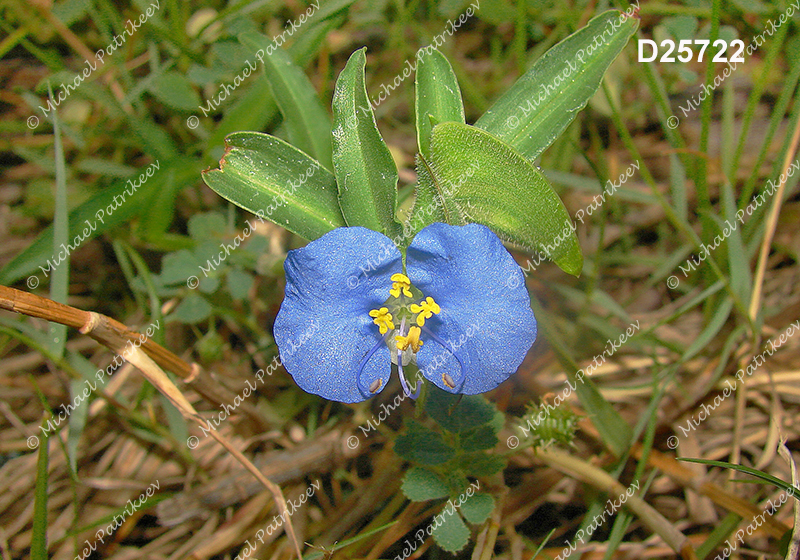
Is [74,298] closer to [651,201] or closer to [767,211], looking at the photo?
[651,201]

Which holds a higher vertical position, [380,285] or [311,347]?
[380,285]

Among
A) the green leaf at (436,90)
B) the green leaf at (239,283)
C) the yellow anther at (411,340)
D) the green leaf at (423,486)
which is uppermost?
the green leaf at (436,90)

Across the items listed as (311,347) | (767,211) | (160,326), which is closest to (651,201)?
(767,211)

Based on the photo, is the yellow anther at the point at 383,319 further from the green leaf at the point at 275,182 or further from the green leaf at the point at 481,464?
the green leaf at the point at 481,464

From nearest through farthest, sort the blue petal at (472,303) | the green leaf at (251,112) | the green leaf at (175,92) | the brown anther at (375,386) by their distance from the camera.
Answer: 1. the blue petal at (472,303)
2. the brown anther at (375,386)
3. the green leaf at (251,112)
4. the green leaf at (175,92)

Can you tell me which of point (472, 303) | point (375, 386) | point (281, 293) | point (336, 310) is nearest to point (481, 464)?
point (375, 386)

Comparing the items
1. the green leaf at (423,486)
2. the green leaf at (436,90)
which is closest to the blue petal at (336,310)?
the green leaf at (423,486)
